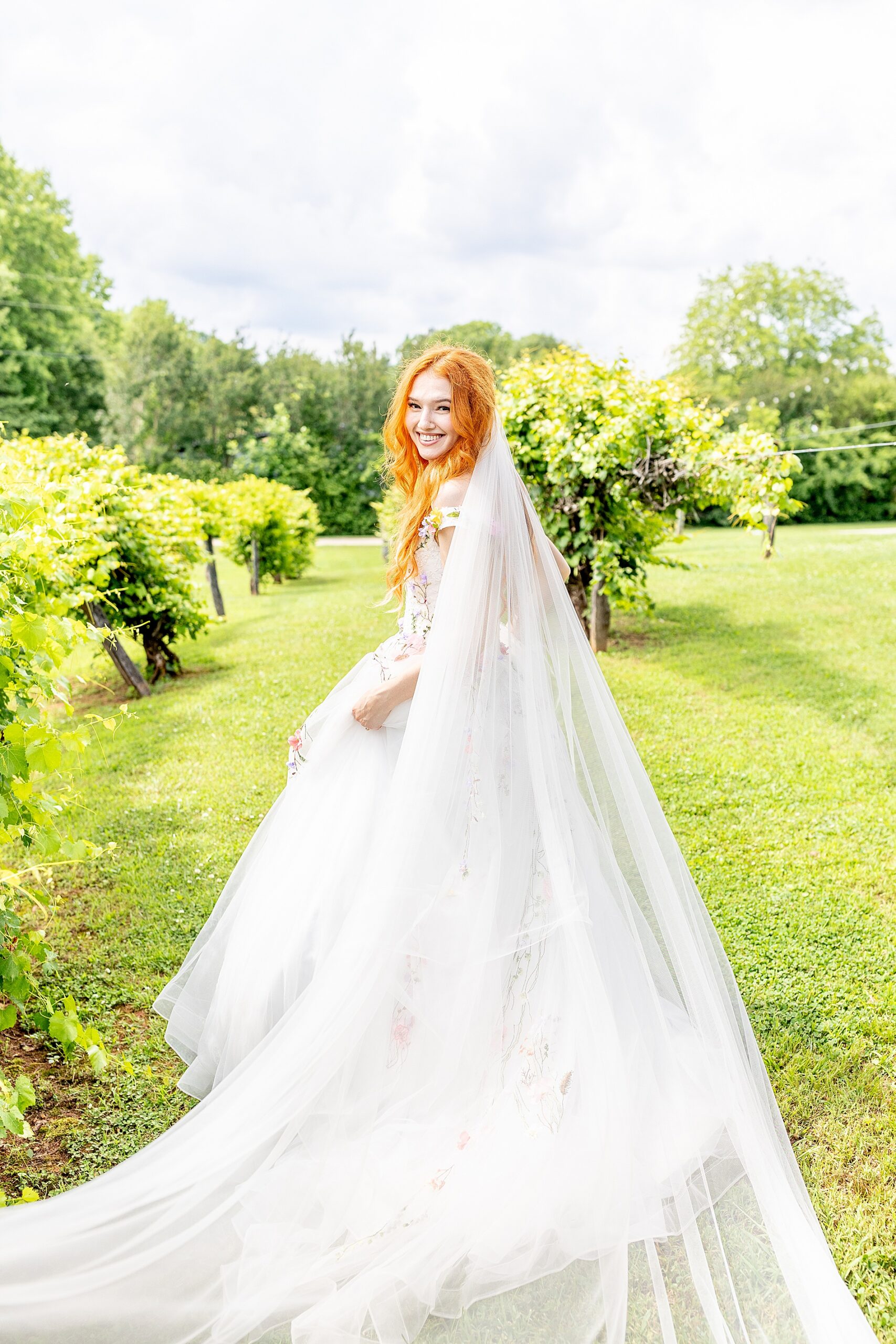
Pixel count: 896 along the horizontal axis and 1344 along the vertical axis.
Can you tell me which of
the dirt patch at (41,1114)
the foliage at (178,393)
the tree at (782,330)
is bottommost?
the dirt patch at (41,1114)

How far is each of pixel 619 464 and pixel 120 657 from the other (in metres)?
4.55

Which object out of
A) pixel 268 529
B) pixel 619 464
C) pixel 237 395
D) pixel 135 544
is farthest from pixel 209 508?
pixel 237 395

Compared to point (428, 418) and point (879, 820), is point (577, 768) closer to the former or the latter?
point (428, 418)

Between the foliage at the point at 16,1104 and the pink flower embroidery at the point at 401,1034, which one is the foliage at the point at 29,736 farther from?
the pink flower embroidery at the point at 401,1034

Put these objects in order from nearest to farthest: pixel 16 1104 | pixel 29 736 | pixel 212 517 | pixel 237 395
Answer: pixel 16 1104
pixel 29 736
pixel 212 517
pixel 237 395

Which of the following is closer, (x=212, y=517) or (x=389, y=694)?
(x=389, y=694)

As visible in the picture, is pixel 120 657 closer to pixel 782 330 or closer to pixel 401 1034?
pixel 401 1034

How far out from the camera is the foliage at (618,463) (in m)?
7.58

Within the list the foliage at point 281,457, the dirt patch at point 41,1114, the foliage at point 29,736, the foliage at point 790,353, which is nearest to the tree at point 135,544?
the foliage at point 29,736

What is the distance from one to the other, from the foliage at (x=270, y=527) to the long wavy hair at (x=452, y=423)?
1236 cm

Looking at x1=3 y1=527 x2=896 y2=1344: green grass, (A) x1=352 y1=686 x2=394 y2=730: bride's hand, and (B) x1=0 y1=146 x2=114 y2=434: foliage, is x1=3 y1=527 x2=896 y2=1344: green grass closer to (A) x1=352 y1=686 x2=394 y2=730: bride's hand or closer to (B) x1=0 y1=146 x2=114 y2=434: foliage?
(A) x1=352 y1=686 x2=394 y2=730: bride's hand

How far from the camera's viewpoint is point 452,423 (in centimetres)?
270

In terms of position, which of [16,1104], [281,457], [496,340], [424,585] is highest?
[496,340]

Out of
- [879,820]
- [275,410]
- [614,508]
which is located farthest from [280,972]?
[275,410]
